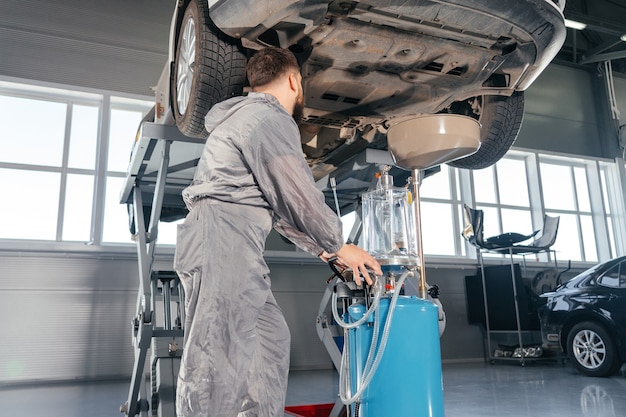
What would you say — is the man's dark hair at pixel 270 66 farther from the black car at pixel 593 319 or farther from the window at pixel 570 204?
the window at pixel 570 204

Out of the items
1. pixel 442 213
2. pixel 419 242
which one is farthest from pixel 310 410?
pixel 442 213

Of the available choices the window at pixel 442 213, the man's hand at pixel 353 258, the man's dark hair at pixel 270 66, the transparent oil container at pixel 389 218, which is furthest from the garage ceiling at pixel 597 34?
the man's hand at pixel 353 258

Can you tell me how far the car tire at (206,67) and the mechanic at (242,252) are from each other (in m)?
0.84

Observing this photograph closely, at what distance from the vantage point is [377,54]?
88.0 inches

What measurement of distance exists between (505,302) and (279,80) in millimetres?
6000

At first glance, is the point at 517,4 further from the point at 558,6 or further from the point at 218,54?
the point at 218,54

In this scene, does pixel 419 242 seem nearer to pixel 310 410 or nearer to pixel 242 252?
pixel 242 252

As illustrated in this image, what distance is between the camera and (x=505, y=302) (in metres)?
6.71

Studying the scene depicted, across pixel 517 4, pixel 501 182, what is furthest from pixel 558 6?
pixel 501 182

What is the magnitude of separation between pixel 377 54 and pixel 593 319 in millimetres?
4041

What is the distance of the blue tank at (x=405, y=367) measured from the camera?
6.25ft

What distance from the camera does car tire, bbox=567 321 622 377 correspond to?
472cm

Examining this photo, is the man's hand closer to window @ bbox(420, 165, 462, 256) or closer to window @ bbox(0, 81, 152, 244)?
window @ bbox(0, 81, 152, 244)

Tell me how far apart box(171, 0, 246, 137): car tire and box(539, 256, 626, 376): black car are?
4172 mm
